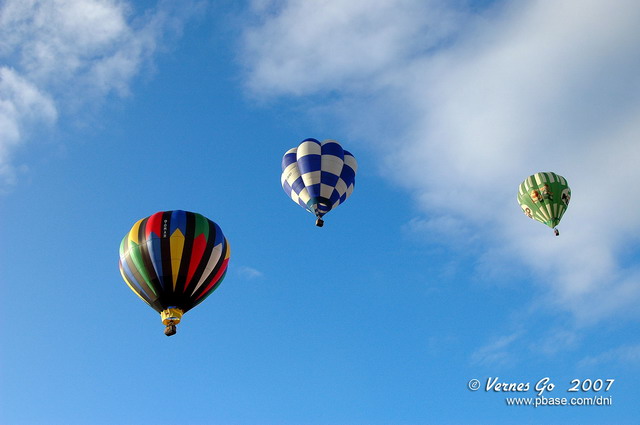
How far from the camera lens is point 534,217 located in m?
29.4

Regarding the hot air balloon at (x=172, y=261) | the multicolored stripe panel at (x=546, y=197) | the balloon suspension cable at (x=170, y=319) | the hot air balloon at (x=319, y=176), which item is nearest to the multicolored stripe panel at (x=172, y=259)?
the hot air balloon at (x=172, y=261)

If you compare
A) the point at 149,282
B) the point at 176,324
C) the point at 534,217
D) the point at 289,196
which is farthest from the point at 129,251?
the point at 534,217

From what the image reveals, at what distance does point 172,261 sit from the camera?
768 inches

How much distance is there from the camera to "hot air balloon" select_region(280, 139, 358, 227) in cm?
2545

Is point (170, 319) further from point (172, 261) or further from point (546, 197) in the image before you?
point (546, 197)

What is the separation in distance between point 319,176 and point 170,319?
8476 millimetres

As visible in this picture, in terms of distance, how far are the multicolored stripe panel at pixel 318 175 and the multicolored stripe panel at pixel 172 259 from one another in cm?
581

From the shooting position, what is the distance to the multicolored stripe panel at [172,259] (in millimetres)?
19469

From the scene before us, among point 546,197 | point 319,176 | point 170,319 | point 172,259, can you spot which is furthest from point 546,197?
point 170,319

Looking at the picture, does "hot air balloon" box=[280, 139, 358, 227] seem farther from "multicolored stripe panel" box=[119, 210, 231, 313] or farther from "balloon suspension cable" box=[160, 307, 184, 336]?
"balloon suspension cable" box=[160, 307, 184, 336]

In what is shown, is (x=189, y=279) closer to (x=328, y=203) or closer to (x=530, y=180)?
(x=328, y=203)

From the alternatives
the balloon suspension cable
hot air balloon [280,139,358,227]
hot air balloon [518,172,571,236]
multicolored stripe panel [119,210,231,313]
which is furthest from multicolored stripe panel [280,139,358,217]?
hot air balloon [518,172,571,236]

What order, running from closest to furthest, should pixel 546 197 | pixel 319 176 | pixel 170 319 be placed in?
pixel 170 319, pixel 319 176, pixel 546 197

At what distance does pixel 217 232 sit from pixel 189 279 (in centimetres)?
180
